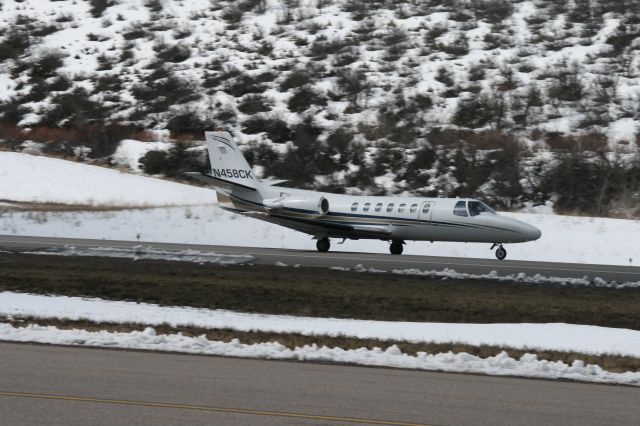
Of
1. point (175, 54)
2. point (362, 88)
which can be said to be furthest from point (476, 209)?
point (175, 54)

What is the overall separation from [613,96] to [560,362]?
4497cm

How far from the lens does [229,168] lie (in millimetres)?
35438

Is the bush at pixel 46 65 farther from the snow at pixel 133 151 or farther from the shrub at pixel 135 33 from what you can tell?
the snow at pixel 133 151

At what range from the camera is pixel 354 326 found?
16062 millimetres

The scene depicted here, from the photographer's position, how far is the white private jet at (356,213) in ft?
97.0

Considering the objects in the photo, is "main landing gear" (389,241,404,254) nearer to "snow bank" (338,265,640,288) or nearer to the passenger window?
the passenger window

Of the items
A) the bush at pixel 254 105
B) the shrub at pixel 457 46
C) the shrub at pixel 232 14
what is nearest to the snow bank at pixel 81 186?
the bush at pixel 254 105

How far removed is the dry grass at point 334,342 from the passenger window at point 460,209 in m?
16.1

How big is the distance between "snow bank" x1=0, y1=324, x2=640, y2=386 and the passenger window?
17531mm

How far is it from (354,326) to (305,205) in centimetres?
1646

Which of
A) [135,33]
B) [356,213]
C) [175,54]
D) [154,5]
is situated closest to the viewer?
[356,213]

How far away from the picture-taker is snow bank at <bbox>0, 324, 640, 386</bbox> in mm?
11195

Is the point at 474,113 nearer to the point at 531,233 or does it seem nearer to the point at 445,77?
the point at 445,77

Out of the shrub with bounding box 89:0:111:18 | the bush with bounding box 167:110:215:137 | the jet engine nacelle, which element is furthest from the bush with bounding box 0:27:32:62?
the jet engine nacelle
